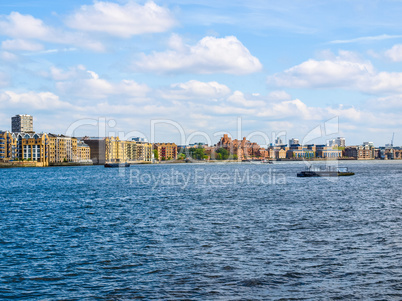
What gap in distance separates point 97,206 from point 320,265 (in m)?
29.1

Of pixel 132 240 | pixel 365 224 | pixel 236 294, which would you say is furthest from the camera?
pixel 365 224

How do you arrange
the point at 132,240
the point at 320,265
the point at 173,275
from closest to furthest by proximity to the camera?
the point at 173,275
the point at 320,265
the point at 132,240

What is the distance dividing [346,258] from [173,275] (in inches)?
311

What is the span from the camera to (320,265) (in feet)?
63.6

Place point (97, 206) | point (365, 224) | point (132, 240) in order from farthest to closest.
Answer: point (97, 206), point (365, 224), point (132, 240)

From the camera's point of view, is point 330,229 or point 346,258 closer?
point 346,258

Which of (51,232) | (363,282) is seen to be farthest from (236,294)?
(51,232)

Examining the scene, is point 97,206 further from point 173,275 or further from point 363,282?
Answer: point 363,282

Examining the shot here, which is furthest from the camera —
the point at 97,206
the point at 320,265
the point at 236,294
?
the point at 97,206

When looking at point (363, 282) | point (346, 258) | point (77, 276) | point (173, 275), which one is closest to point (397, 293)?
point (363, 282)

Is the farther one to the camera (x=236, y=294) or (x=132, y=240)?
(x=132, y=240)

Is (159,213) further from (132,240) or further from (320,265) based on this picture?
(320,265)

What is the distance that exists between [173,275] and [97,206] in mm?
27667

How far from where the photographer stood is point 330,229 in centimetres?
2855
